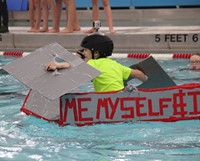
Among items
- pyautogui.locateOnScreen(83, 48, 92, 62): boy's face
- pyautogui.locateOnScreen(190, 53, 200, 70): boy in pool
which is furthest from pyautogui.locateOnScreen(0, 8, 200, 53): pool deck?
pyautogui.locateOnScreen(83, 48, 92, 62): boy's face

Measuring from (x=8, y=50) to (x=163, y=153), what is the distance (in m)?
7.18

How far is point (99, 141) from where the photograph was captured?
521 cm

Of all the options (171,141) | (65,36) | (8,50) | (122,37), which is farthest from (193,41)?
(171,141)

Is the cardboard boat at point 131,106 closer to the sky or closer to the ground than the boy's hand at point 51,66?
closer to the ground

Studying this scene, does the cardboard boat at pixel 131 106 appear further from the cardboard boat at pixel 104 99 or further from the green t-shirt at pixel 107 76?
the green t-shirt at pixel 107 76

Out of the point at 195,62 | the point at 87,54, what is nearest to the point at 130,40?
the point at 195,62

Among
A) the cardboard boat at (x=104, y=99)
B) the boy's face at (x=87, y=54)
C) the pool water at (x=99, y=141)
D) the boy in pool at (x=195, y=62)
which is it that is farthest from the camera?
the boy in pool at (x=195, y=62)

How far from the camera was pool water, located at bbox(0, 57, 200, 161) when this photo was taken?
4758 mm

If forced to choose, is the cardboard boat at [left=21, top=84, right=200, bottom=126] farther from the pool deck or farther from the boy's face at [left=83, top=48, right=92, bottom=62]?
the pool deck

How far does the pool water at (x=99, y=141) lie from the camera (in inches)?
187

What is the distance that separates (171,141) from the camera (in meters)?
5.11

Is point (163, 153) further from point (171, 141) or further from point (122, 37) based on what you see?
point (122, 37)

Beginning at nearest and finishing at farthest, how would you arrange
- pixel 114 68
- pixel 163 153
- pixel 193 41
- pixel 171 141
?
pixel 163 153
pixel 171 141
pixel 114 68
pixel 193 41

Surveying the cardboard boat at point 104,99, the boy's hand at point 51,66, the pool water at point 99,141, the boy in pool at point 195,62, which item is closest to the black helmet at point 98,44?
the cardboard boat at point 104,99
